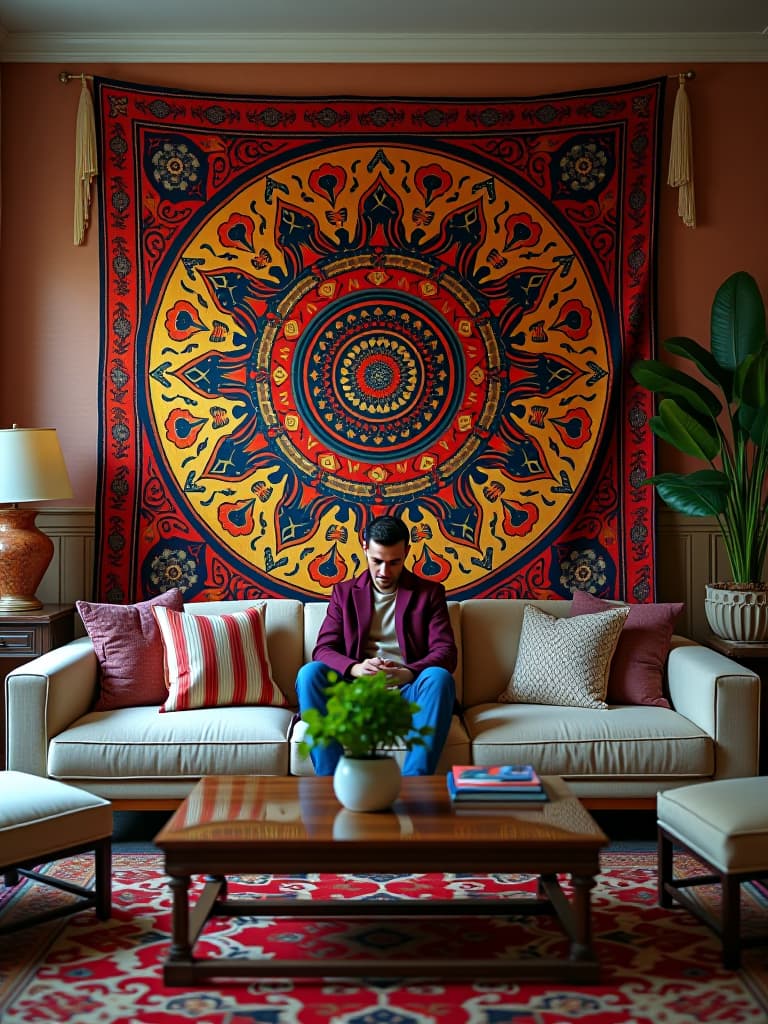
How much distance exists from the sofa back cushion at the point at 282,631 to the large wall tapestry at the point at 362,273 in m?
0.27

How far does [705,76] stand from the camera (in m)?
4.50

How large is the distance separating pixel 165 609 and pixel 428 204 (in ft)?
6.59

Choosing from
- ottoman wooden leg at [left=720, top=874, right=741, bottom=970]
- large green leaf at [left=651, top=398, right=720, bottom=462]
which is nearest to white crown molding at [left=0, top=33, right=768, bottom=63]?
large green leaf at [left=651, top=398, right=720, bottom=462]

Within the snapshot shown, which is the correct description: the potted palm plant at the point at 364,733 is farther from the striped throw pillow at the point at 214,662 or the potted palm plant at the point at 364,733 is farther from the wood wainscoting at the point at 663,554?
the wood wainscoting at the point at 663,554

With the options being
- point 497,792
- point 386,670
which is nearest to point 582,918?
point 497,792

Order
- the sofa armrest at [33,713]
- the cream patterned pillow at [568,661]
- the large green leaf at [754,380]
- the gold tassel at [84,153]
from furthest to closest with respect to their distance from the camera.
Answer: the gold tassel at [84,153]
the large green leaf at [754,380]
the cream patterned pillow at [568,661]
the sofa armrest at [33,713]

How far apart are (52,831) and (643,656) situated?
2.18 metres

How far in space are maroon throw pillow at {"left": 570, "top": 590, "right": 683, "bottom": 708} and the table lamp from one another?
221cm

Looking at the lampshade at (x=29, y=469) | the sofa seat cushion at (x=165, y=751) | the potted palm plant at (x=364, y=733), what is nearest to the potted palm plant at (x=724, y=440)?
the sofa seat cushion at (x=165, y=751)

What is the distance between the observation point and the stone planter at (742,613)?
3979 millimetres

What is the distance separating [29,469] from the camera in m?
4.09

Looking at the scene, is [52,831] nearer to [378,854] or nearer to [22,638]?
[378,854]

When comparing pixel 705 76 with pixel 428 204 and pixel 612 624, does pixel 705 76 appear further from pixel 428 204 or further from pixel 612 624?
pixel 612 624

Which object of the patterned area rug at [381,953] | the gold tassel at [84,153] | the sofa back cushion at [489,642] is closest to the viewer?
the patterned area rug at [381,953]
